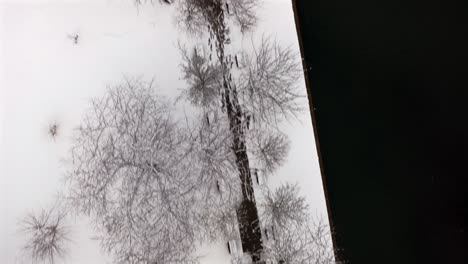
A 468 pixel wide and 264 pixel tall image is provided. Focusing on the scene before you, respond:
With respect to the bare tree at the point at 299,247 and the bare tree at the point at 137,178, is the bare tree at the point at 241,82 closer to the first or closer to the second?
the bare tree at the point at 299,247

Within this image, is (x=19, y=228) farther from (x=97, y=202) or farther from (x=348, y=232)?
(x=348, y=232)

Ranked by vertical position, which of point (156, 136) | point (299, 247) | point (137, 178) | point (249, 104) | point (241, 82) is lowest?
point (299, 247)

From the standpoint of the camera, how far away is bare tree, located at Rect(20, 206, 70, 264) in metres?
2.19

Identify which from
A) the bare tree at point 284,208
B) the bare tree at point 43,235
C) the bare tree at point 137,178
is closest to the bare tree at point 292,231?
the bare tree at point 284,208

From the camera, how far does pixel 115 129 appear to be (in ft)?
7.44

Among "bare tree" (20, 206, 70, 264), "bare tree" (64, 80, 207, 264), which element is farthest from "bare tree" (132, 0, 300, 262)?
"bare tree" (20, 206, 70, 264)

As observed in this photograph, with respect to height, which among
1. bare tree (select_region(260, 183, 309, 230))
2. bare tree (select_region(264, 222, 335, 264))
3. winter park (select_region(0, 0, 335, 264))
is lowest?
bare tree (select_region(264, 222, 335, 264))

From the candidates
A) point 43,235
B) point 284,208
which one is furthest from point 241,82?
point 43,235

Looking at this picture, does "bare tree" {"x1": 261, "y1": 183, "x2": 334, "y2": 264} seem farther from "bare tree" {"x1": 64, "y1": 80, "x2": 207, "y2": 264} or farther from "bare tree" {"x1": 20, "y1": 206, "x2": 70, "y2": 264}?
"bare tree" {"x1": 20, "y1": 206, "x2": 70, "y2": 264}

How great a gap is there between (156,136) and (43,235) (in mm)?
770

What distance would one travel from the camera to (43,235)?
2.19 m

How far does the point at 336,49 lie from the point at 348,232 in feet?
3.59

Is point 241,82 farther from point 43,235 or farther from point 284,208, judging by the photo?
point 43,235

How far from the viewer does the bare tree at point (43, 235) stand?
2.19 meters
